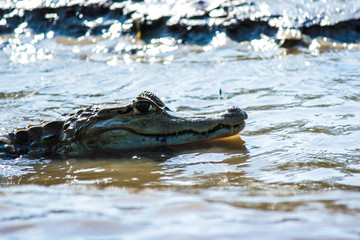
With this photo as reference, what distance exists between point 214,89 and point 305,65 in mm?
1878

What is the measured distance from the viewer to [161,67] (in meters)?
8.93

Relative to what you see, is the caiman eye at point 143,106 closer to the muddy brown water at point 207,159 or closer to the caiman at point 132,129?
the caiman at point 132,129

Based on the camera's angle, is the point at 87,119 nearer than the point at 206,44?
Yes

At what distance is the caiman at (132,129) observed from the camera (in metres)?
4.57

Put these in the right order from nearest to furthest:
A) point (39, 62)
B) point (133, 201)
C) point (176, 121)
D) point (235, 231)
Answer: point (235, 231)
point (133, 201)
point (176, 121)
point (39, 62)

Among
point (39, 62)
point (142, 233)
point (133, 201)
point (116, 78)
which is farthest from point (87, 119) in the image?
point (39, 62)

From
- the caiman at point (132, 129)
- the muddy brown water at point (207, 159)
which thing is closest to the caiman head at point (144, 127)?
the caiman at point (132, 129)

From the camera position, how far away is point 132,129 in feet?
15.4

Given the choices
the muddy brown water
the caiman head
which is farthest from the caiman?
the muddy brown water

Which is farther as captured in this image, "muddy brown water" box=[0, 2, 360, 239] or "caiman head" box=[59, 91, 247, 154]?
"caiman head" box=[59, 91, 247, 154]

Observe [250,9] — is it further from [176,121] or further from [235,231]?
[235,231]

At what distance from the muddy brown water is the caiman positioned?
14cm

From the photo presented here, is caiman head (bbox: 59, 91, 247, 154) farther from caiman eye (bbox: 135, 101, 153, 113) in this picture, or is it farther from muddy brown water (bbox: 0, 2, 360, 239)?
muddy brown water (bbox: 0, 2, 360, 239)

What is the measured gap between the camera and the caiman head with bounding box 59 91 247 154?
15.0 feet
